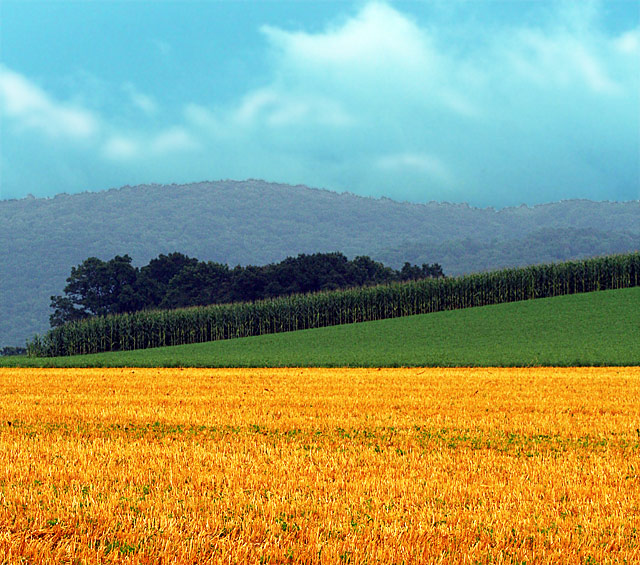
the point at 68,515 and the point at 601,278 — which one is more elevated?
the point at 601,278

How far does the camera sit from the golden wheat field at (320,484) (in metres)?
5.60

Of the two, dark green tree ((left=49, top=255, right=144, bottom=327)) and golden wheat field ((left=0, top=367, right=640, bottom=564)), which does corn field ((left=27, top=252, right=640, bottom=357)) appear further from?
golden wheat field ((left=0, top=367, right=640, bottom=564))

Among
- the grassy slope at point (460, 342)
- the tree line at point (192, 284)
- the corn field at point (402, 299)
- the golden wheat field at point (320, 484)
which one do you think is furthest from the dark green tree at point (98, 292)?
the golden wheat field at point (320, 484)

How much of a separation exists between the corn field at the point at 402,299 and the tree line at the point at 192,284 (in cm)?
3803

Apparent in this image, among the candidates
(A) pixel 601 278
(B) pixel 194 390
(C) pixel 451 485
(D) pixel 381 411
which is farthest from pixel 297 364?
(A) pixel 601 278

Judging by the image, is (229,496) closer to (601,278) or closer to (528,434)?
(528,434)

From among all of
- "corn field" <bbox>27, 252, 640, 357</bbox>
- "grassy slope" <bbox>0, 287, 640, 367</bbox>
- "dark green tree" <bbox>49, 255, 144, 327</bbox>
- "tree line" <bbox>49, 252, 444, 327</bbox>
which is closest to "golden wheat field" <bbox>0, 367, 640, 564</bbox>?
"grassy slope" <bbox>0, 287, 640, 367</bbox>

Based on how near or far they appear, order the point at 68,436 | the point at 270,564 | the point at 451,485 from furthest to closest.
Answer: the point at 68,436 < the point at 451,485 < the point at 270,564

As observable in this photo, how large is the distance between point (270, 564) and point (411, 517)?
169 cm

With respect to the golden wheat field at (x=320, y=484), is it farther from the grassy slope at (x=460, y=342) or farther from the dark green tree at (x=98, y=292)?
A: the dark green tree at (x=98, y=292)

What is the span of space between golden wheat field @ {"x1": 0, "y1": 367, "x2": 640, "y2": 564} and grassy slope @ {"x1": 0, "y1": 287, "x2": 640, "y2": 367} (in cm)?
2357

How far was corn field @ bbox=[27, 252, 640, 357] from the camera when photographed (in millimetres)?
71312

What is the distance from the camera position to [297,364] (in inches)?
1506

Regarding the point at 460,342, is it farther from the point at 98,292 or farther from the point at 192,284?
the point at 98,292
